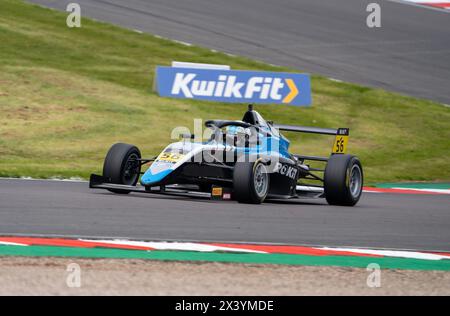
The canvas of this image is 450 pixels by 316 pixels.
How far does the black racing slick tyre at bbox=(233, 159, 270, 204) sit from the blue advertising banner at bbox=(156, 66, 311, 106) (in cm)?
853

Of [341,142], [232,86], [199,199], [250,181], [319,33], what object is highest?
[319,33]

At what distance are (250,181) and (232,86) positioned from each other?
31.2 ft

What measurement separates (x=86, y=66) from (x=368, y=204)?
11.1 meters

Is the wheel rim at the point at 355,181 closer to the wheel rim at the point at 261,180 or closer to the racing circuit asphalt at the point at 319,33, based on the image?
the wheel rim at the point at 261,180

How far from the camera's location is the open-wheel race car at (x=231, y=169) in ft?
40.7

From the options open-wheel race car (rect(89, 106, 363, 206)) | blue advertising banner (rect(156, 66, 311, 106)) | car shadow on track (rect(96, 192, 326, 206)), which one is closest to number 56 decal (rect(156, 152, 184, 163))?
open-wheel race car (rect(89, 106, 363, 206))

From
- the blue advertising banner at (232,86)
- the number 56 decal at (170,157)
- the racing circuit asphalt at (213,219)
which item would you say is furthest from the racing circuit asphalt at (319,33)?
the number 56 decal at (170,157)

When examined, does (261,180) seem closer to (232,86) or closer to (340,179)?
(340,179)

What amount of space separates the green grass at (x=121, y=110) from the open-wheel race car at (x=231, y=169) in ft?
8.93

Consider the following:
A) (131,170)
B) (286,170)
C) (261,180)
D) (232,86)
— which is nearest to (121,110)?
(232,86)

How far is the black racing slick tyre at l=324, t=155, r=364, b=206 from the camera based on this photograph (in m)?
12.9

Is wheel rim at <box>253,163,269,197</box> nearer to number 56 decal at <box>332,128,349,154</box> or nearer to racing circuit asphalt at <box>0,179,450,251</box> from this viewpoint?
racing circuit asphalt at <box>0,179,450,251</box>

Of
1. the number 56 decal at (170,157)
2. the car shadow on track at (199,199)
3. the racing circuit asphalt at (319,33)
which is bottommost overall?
the car shadow on track at (199,199)

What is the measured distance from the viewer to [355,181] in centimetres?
1340
